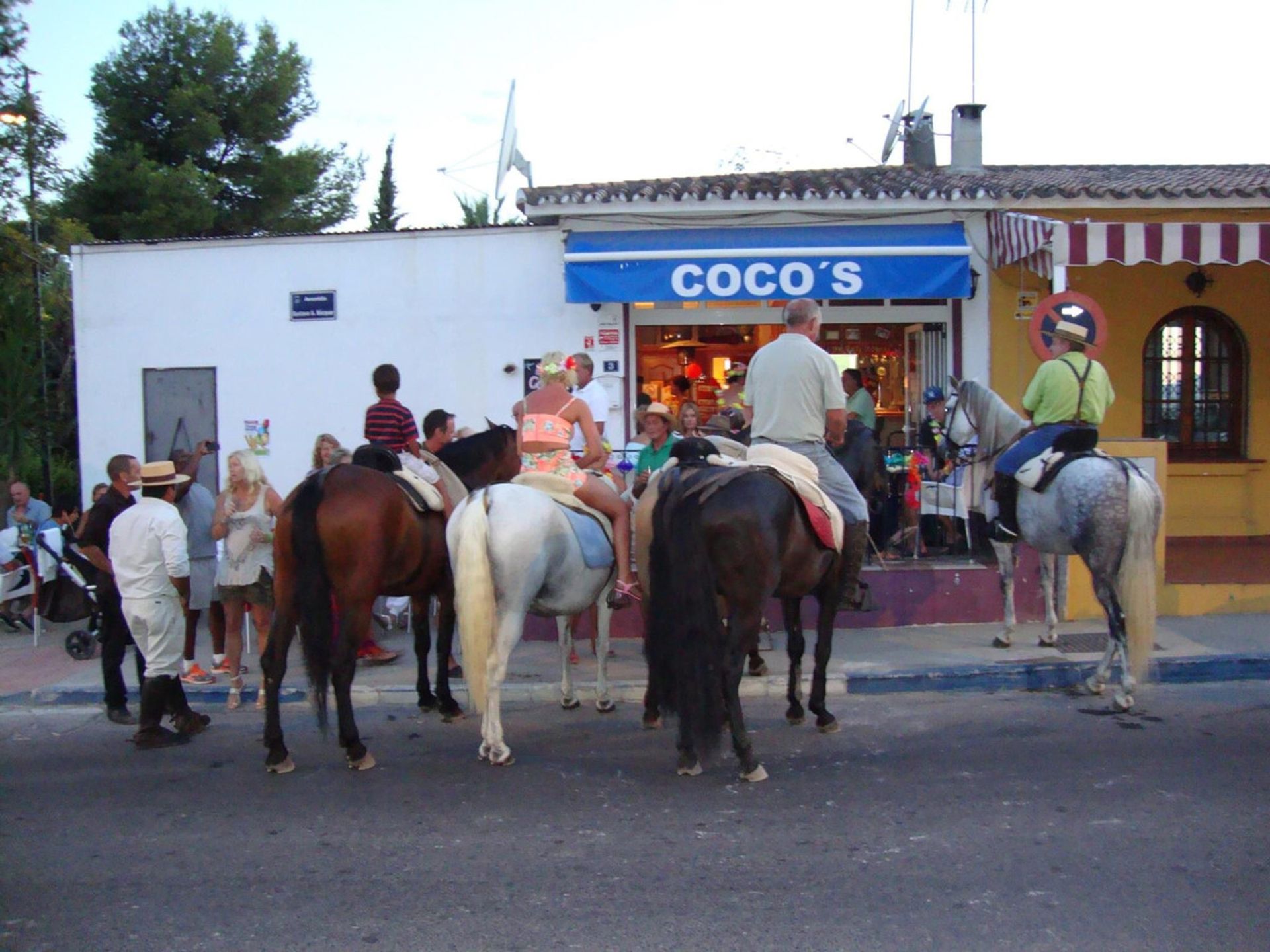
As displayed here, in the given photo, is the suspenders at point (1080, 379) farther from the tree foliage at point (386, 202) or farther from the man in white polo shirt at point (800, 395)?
the tree foliage at point (386, 202)

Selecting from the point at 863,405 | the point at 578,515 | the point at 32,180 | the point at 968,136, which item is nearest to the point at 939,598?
the point at 863,405

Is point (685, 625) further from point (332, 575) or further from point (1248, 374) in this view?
point (1248, 374)

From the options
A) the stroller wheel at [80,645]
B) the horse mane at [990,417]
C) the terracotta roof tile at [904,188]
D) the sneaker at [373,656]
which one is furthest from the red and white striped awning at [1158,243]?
the stroller wheel at [80,645]

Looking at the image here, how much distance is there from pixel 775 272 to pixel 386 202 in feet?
110

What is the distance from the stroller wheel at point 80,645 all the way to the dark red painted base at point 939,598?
161 inches

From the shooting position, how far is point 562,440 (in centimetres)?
703

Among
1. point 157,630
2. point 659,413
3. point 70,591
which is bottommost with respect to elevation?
point 70,591

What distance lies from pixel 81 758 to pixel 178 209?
19.4 meters

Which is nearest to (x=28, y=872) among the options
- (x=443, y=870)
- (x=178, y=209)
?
(x=443, y=870)

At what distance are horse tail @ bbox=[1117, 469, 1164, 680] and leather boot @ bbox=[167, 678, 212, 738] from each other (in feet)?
20.6

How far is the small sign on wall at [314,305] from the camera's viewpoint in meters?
A: 12.8

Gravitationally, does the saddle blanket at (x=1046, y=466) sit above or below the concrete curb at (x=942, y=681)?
above

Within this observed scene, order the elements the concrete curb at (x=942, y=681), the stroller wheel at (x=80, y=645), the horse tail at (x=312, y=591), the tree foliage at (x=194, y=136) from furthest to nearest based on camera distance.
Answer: the tree foliage at (x=194, y=136) → the stroller wheel at (x=80, y=645) → the concrete curb at (x=942, y=681) → the horse tail at (x=312, y=591)

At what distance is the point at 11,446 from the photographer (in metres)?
13.8
